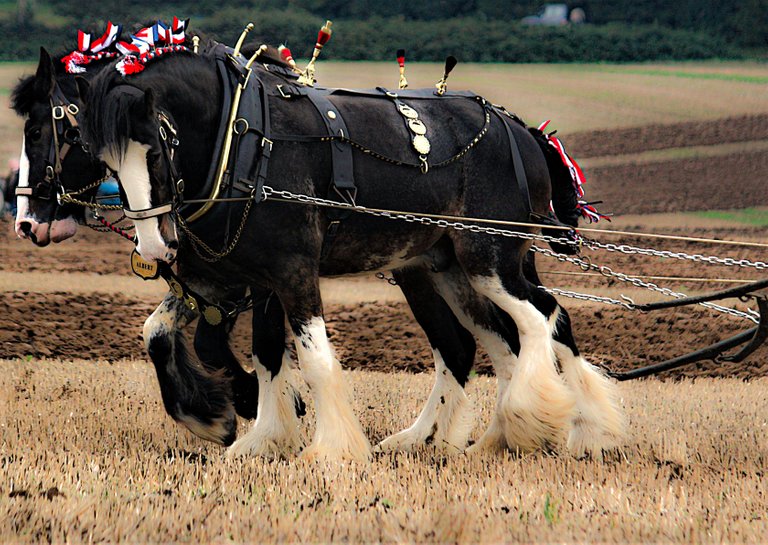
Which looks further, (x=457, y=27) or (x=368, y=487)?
(x=457, y=27)

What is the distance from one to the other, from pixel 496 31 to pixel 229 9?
726 centimetres

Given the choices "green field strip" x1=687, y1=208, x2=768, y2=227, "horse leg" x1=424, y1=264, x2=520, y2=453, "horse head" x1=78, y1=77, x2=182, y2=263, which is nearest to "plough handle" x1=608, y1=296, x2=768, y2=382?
"horse leg" x1=424, y1=264, x2=520, y2=453

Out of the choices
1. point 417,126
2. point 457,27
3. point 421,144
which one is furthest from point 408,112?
point 457,27

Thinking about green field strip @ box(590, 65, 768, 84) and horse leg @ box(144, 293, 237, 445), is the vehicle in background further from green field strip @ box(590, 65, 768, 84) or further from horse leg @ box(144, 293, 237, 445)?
horse leg @ box(144, 293, 237, 445)

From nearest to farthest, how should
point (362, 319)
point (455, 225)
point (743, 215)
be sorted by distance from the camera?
point (455, 225)
point (362, 319)
point (743, 215)

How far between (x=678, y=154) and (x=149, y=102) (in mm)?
19500

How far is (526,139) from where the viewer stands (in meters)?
6.63

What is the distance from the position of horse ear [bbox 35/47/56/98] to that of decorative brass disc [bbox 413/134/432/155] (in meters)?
1.78

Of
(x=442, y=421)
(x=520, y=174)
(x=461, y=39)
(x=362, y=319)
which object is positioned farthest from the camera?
(x=461, y=39)

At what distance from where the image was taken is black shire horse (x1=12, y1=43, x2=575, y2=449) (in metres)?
5.64

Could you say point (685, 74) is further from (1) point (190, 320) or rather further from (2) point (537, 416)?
(1) point (190, 320)

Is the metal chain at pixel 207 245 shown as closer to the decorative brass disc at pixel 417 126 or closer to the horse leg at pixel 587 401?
the decorative brass disc at pixel 417 126

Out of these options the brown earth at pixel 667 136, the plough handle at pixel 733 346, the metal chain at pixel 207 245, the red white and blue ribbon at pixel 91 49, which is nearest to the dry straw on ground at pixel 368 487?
the plough handle at pixel 733 346

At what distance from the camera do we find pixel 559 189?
6906mm
